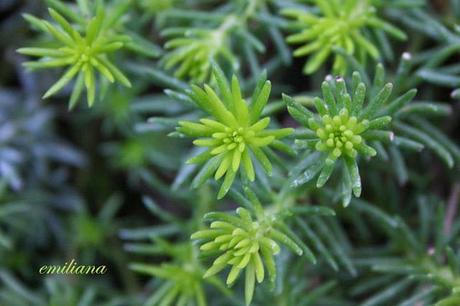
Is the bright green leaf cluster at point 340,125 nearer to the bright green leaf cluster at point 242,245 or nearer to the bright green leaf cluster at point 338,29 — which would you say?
the bright green leaf cluster at point 242,245

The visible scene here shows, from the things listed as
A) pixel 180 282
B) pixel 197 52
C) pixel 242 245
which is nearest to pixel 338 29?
pixel 197 52

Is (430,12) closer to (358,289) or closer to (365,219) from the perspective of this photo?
(365,219)

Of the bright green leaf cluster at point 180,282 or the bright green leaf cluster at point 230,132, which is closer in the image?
the bright green leaf cluster at point 230,132

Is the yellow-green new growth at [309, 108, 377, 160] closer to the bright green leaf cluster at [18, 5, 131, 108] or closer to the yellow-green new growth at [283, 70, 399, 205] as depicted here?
the yellow-green new growth at [283, 70, 399, 205]

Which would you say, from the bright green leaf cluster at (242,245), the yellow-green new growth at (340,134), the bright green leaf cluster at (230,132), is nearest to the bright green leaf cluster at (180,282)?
the bright green leaf cluster at (242,245)

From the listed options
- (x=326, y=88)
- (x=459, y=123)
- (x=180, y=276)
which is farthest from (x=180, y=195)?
(x=459, y=123)

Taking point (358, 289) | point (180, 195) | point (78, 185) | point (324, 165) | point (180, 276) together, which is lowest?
point (358, 289)

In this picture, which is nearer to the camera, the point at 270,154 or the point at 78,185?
the point at 270,154
